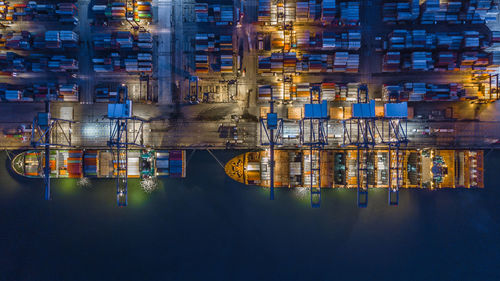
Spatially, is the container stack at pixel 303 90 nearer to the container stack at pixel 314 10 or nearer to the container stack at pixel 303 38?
the container stack at pixel 303 38

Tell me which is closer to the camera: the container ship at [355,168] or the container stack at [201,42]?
the container ship at [355,168]

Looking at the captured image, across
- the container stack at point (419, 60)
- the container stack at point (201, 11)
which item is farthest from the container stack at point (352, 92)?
the container stack at point (201, 11)

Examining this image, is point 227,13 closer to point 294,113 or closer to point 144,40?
point 144,40

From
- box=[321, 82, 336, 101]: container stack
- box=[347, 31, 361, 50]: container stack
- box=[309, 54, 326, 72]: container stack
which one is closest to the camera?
box=[347, 31, 361, 50]: container stack

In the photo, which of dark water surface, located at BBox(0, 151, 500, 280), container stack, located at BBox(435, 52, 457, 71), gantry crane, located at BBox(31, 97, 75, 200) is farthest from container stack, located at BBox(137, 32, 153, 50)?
container stack, located at BBox(435, 52, 457, 71)

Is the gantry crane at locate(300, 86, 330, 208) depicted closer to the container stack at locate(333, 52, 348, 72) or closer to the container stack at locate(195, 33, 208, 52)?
the container stack at locate(333, 52, 348, 72)

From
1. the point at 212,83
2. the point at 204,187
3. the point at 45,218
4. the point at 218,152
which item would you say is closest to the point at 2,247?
the point at 45,218

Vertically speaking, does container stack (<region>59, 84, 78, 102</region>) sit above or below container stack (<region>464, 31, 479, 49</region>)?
below

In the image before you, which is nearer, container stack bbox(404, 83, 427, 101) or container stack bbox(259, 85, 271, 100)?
container stack bbox(404, 83, 427, 101)
